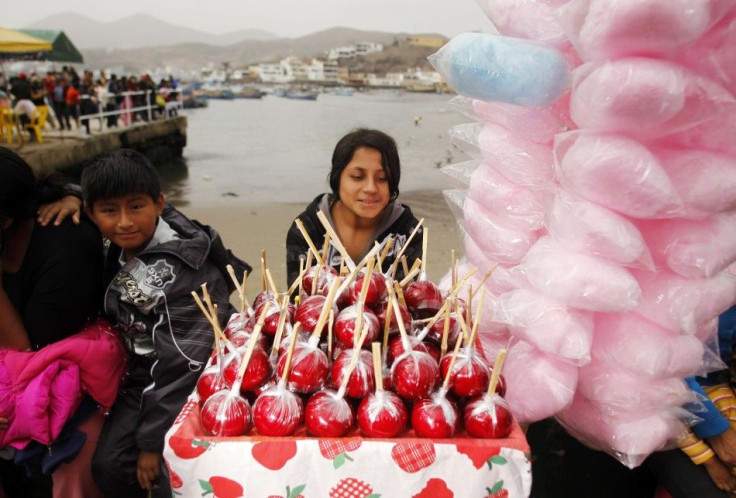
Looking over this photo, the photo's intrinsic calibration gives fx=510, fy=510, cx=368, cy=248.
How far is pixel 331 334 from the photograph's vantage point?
57.1 inches

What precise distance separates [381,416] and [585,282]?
29.3 inches

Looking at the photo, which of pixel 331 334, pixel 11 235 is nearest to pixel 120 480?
pixel 11 235

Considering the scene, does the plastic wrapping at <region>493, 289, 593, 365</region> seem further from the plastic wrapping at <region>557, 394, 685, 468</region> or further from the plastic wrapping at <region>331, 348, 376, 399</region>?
the plastic wrapping at <region>331, 348, 376, 399</region>

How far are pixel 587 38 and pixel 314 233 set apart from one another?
155cm

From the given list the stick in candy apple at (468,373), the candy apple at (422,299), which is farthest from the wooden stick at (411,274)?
the stick in candy apple at (468,373)

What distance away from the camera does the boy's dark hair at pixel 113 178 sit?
5.97 ft

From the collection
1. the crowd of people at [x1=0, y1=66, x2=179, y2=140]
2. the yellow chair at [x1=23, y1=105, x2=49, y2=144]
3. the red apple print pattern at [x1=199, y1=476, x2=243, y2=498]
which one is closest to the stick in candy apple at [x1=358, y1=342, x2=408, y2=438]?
the red apple print pattern at [x1=199, y1=476, x2=243, y2=498]

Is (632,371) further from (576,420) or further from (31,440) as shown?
(31,440)

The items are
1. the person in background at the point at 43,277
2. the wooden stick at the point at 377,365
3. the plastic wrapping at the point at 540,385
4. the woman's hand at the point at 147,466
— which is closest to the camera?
the wooden stick at the point at 377,365

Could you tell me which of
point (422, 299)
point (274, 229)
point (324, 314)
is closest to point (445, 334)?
point (422, 299)

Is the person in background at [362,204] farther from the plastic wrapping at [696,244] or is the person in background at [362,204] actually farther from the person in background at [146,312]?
the plastic wrapping at [696,244]

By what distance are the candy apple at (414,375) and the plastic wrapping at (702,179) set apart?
89 cm

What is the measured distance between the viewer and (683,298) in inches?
60.4

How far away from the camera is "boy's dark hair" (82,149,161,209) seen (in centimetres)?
182
